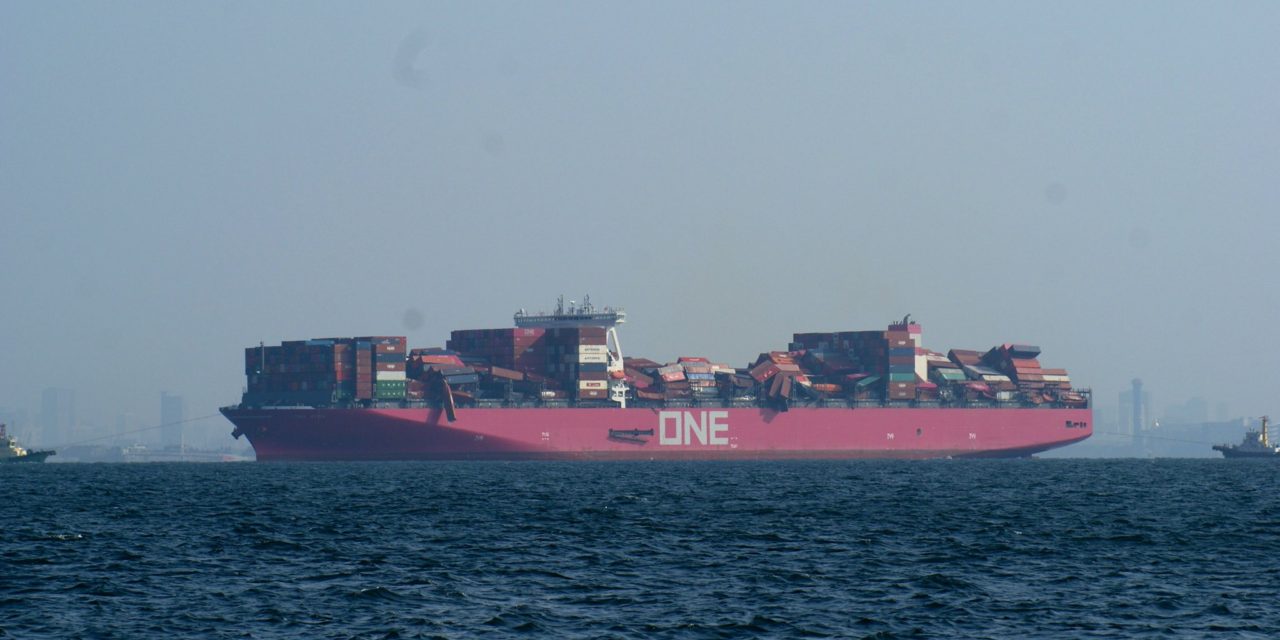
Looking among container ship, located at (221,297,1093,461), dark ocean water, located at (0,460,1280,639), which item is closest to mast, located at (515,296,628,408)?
container ship, located at (221,297,1093,461)

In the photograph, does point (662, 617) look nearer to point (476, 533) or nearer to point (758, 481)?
point (476, 533)

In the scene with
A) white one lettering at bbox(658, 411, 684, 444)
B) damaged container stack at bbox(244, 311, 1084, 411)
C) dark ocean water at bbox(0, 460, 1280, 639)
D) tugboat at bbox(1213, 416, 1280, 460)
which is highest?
damaged container stack at bbox(244, 311, 1084, 411)

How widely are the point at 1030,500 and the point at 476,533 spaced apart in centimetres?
2406

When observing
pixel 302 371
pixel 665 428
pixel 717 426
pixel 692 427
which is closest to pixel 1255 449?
pixel 717 426

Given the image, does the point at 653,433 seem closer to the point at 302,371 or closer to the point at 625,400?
the point at 625,400

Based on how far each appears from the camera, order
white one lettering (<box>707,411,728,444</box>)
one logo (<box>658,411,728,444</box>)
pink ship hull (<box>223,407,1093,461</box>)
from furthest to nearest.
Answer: white one lettering (<box>707,411,728,444</box>) → one logo (<box>658,411,728,444</box>) → pink ship hull (<box>223,407,1093,461</box>)

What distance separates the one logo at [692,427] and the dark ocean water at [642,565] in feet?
170

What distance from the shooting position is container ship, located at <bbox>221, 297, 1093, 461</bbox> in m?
101

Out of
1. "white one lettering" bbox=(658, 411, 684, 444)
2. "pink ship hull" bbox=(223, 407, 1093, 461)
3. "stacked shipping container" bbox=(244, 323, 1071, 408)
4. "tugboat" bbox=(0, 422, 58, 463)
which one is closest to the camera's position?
"pink ship hull" bbox=(223, 407, 1093, 461)

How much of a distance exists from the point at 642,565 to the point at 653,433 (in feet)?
253

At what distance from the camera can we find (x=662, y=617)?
24.1 meters

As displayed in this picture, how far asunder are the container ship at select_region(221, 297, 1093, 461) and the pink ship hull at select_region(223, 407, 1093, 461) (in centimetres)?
10

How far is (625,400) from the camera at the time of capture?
109 meters

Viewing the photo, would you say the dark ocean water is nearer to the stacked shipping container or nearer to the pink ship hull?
the pink ship hull
